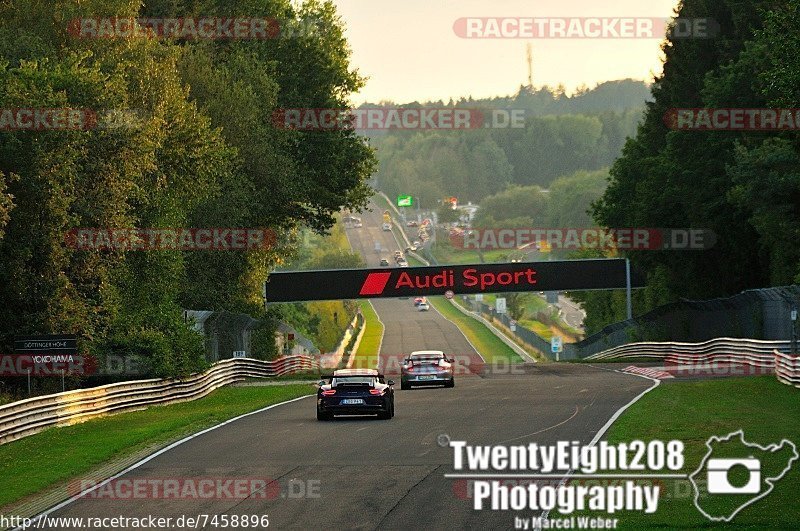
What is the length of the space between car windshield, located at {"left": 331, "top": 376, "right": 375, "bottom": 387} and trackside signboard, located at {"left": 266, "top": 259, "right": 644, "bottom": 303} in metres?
46.6

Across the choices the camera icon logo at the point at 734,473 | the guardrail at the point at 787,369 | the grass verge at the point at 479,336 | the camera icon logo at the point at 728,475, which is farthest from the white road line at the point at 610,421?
the grass verge at the point at 479,336

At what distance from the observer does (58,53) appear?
4669cm

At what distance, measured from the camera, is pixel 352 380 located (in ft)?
101

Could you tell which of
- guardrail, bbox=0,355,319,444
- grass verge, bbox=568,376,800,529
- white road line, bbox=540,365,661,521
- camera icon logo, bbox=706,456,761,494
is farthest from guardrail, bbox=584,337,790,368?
camera icon logo, bbox=706,456,761,494

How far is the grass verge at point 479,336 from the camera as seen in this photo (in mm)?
107856

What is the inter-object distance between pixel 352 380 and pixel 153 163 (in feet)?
55.2

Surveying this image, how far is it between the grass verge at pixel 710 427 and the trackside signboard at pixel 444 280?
34325 millimetres

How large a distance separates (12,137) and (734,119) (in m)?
38.1

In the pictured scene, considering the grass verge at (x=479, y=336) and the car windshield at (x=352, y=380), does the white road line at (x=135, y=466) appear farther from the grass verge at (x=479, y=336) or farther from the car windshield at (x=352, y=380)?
the grass verge at (x=479, y=336)

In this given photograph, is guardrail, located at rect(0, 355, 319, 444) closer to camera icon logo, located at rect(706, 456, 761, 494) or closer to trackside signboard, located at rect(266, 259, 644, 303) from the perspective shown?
camera icon logo, located at rect(706, 456, 761, 494)

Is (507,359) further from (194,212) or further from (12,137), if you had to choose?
(12,137)

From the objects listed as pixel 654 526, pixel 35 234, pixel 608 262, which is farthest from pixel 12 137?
pixel 608 262

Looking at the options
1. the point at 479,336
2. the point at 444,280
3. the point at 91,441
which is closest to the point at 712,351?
the point at 444,280

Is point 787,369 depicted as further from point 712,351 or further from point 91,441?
point 91,441
